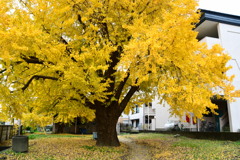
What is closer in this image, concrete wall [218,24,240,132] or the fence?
the fence

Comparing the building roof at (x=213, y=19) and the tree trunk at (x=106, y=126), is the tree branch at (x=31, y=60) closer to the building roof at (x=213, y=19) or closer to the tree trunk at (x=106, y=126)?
the tree trunk at (x=106, y=126)

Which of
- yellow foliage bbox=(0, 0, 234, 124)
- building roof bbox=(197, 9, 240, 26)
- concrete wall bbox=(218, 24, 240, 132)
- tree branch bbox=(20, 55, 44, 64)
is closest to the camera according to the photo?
yellow foliage bbox=(0, 0, 234, 124)

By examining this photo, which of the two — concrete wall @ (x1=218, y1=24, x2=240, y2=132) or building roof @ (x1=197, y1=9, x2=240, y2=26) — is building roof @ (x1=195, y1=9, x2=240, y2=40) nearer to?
building roof @ (x1=197, y1=9, x2=240, y2=26)

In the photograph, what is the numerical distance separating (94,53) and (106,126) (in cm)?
467

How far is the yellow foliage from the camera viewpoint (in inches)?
286

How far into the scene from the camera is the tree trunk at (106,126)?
36.6ft

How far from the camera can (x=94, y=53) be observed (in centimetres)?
827

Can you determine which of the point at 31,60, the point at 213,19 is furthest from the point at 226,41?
the point at 31,60

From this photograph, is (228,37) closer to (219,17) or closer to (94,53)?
(219,17)

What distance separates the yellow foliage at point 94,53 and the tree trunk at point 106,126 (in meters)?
0.50

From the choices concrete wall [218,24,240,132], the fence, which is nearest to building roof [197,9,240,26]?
concrete wall [218,24,240,132]

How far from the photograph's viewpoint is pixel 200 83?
29.6ft

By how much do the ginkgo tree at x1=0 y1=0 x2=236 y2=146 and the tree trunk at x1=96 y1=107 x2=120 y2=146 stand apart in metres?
0.05

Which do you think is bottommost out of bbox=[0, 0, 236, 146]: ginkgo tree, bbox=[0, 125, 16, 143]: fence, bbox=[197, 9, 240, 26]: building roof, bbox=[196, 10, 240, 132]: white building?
bbox=[0, 125, 16, 143]: fence
